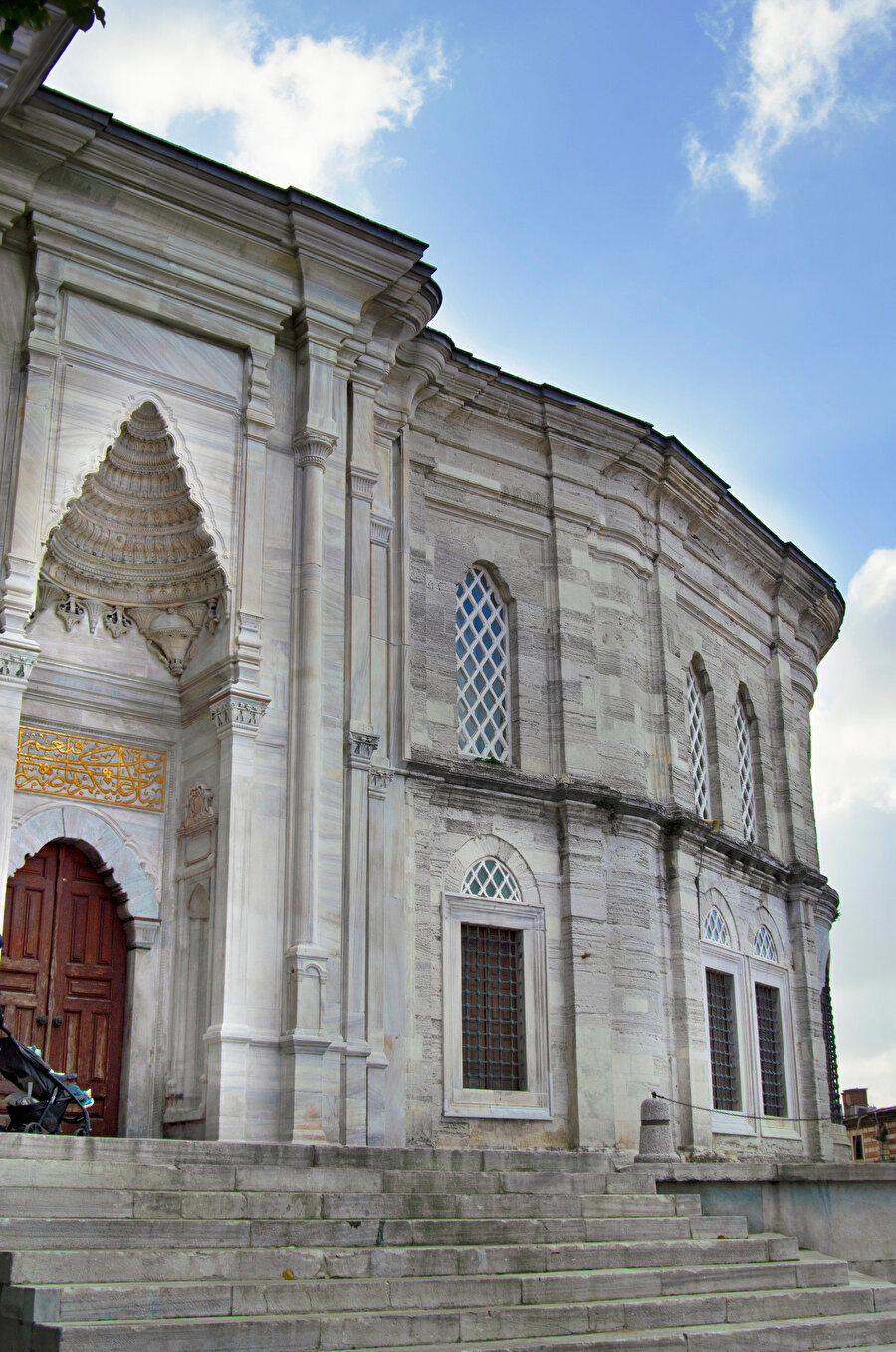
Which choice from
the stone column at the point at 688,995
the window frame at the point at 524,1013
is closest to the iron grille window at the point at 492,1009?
the window frame at the point at 524,1013

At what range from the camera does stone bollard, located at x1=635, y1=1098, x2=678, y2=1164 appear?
13.2 m

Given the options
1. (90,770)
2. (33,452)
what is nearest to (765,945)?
(90,770)

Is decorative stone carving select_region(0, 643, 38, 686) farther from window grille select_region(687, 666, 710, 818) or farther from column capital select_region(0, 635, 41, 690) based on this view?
window grille select_region(687, 666, 710, 818)

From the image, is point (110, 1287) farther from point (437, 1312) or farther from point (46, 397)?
point (46, 397)

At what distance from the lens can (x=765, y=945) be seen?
1975cm

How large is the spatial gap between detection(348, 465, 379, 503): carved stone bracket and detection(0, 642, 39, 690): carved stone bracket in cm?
400

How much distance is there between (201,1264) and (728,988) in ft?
39.3

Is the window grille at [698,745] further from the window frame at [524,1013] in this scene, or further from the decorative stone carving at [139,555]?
the decorative stone carving at [139,555]

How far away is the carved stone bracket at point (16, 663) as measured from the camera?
36.0 feet

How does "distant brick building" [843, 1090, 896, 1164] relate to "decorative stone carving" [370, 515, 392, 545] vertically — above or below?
below

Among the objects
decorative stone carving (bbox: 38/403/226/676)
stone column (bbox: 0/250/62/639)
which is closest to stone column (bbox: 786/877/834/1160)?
decorative stone carving (bbox: 38/403/226/676)

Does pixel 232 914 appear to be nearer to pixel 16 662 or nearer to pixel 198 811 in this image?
pixel 198 811

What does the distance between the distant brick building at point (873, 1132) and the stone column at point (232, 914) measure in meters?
27.0

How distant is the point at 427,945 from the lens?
46.9 feet
